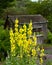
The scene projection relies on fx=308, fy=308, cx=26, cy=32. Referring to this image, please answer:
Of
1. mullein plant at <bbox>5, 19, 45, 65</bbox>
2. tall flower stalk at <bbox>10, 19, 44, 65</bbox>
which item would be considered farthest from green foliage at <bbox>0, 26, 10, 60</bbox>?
tall flower stalk at <bbox>10, 19, 44, 65</bbox>

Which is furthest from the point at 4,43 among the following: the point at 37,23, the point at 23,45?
the point at 37,23

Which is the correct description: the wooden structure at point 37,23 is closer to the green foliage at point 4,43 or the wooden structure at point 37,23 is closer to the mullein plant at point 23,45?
the green foliage at point 4,43

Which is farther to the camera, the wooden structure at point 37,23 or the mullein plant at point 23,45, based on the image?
the wooden structure at point 37,23

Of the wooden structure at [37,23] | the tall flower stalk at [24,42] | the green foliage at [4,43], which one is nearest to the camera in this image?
the tall flower stalk at [24,42]

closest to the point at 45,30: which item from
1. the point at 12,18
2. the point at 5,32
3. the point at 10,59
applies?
the point at 12,18

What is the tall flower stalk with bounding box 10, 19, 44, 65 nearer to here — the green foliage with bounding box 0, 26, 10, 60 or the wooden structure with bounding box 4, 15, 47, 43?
the green foliage with bounding box 0, 26, 10, 60

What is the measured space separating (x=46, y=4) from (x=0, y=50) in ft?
68.1

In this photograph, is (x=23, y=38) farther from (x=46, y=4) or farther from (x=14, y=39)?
(x=46, y=4)

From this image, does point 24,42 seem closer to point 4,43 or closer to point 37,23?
point 4,43

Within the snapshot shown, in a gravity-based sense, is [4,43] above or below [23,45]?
below

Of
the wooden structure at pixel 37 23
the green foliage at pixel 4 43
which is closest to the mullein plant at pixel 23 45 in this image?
the green foliage at pixel 4 43

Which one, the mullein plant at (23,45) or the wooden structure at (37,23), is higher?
the mullein plant at (23,45)

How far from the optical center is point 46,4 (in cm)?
3556

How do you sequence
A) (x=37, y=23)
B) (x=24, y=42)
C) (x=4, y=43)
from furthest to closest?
(x=37, y=23), (x=4, y=43), (x=24, y=42)
